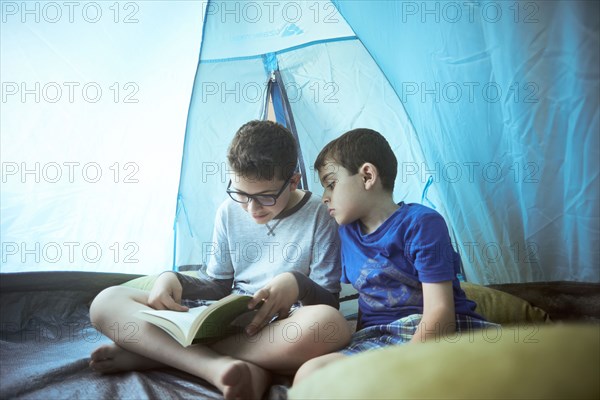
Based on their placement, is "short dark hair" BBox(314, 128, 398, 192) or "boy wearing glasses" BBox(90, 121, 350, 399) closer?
"boy wearing glasses" BBox(90, 121, 350, 399)

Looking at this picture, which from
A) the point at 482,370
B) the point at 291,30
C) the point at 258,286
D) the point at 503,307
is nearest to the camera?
the point at 482,370

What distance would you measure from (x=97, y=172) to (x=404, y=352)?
3.45 feet

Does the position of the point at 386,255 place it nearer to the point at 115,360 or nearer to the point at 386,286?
the point at 386,286

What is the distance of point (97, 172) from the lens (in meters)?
1.42

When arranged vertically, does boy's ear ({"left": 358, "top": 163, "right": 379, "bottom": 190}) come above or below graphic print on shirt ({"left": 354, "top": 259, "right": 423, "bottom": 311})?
above

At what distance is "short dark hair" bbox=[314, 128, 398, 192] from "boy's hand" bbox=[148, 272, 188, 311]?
36cm

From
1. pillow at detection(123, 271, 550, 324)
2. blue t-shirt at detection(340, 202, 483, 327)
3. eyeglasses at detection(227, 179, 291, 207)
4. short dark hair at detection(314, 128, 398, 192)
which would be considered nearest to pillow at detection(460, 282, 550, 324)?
pillow at detection(123, 271, 550, 324)

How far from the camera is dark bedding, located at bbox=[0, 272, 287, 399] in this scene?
2.82ft

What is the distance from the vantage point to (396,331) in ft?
3.19

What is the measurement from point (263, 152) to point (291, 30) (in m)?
0.49

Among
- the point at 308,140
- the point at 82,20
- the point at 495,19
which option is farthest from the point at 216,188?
the point at 495,19

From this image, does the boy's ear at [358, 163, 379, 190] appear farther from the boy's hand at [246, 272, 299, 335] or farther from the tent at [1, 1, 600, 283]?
the tent at [1, 1, 600, 283]

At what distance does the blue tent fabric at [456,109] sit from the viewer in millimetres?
1275

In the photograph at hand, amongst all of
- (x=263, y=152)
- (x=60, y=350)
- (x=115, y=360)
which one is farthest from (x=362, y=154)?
(x=60, y=350)
